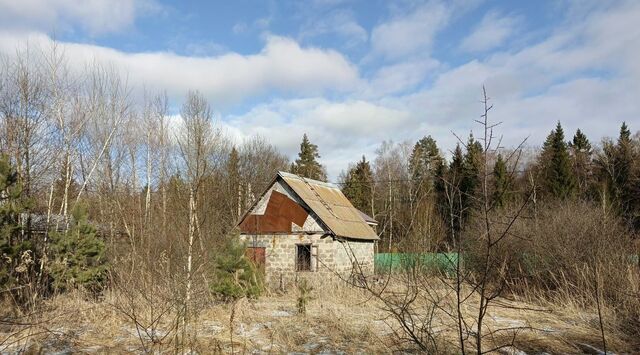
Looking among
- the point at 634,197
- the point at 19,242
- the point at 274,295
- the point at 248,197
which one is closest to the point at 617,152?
the point at 634,197

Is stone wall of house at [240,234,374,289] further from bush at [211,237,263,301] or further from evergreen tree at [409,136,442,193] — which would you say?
evergreen tree at [409,136,442,193]

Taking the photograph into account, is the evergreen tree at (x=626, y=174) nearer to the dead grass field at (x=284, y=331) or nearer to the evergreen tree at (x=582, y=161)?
the evergreen tree at (x=582, y=161)

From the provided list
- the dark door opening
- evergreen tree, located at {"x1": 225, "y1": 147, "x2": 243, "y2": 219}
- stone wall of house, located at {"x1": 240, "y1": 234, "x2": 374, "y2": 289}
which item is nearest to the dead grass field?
stone wall of house, located at {"x1": 240, "y1": 234, "x2": 374, "y2": 289}

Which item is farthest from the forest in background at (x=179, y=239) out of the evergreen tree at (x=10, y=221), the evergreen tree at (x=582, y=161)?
the evergreen tree at (x=582, y=161)

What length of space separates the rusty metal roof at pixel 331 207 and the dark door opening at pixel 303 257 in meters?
1.40

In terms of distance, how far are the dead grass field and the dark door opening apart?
736cm

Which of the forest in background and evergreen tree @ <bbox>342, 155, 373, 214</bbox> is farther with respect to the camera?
evergreen tree @ <bbox>342, 155, 373, 214</bbox>

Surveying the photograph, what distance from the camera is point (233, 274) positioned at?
1184 centimetres

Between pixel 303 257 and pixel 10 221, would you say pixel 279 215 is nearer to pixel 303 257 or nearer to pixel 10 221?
pixel 303 257

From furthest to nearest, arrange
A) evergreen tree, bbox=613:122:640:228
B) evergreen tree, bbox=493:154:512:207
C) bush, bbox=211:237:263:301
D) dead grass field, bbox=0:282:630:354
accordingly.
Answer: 1. evergreen tree, bbox=613:122:640:228
2. bush, bbox=211:237:263:301
3. dead grass field, bbox=0:282:630:354
4. evergreen tree, bbox=493:154:512:207

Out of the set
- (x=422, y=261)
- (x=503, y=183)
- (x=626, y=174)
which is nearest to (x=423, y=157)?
(x=626, y=174)

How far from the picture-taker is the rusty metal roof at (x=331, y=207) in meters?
19.4

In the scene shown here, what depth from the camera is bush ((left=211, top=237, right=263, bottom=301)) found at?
1151cm

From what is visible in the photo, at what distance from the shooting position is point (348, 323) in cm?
923
